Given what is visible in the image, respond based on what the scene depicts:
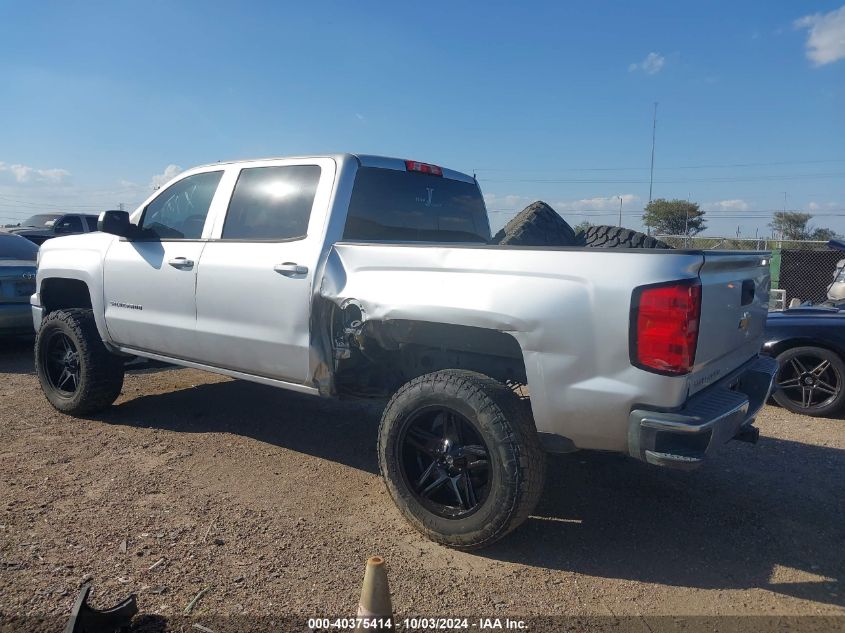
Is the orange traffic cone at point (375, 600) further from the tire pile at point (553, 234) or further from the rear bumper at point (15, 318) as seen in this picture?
the rear bumper at point (15, 318)

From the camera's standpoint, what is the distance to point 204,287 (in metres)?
4.38

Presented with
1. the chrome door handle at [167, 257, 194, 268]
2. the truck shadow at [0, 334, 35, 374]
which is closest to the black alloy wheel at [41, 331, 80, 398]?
the chrome door handle at [167, 257, 194, 268]

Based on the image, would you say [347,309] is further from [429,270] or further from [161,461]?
[161,461]

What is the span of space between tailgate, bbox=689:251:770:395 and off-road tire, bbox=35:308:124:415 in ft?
14.6

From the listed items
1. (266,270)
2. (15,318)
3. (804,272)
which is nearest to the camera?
(266,270)

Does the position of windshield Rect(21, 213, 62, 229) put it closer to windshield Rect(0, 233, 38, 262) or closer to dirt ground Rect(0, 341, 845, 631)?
windshield Rect(0, 233, 38, 262)

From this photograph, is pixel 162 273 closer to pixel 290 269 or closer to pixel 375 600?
pixel 290 269

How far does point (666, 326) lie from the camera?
274 cm

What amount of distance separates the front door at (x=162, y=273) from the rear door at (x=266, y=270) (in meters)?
0.20

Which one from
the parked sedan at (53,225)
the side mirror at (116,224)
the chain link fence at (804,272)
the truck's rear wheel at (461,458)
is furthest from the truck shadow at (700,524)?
the parked sedan at (53,225)

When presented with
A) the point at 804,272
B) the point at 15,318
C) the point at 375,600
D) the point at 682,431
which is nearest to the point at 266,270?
the point at 375,600

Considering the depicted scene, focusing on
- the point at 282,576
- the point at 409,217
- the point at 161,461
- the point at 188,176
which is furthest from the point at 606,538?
the point at 188,176

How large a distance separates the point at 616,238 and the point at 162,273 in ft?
10.5

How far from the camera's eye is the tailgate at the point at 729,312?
2.91 metres
